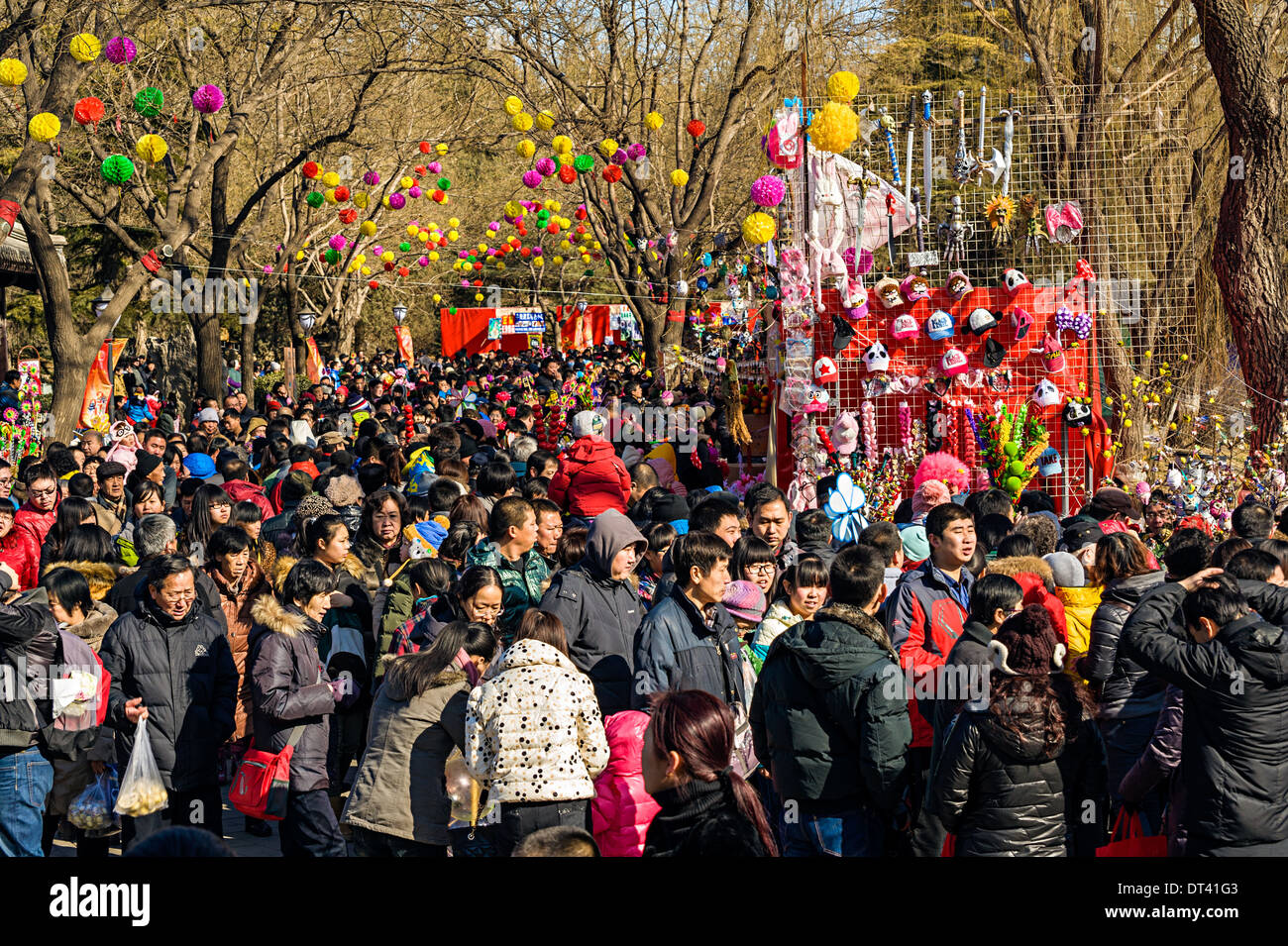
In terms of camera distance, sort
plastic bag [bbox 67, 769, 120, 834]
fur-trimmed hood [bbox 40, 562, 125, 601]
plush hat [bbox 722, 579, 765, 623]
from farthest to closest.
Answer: fur-trimmed hood [bbox 40, 562, 125, 601]
plush hat [bbox 722, 579, 765, 623]
plastic bag [bbox 67, 769, 120, 834]

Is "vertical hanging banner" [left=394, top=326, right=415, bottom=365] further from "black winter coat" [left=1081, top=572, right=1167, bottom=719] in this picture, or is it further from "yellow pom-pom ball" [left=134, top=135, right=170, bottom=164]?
"black winter coat" [left=1081, top=572, right=1167, bottom=719]

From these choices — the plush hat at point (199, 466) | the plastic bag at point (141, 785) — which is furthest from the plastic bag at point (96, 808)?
the plush hat at point (199, 466)

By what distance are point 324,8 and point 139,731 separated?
11.4m

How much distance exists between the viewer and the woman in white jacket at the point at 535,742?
406cm

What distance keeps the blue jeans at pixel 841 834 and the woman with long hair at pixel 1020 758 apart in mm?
404

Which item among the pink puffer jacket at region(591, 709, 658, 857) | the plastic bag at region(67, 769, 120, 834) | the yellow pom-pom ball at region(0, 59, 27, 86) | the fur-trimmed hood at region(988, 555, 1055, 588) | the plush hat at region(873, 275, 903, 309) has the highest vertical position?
the yellow pom-pom ball at region(0, 59, 27, 86)

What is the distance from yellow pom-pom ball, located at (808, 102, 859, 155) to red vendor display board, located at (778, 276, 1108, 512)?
1.40 m

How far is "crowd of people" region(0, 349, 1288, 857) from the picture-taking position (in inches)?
160

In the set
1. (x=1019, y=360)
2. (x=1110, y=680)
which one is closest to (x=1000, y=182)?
(x=1019, y=360)

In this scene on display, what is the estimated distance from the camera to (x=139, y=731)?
209 inches

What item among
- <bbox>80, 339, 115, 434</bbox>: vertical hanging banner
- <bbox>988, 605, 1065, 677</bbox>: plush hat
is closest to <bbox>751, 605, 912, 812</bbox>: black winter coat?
<bbox>988, 605, 1065, 677</bbox>: plush hat

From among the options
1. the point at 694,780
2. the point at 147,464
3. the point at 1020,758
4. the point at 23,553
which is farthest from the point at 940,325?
the point at 694,780
